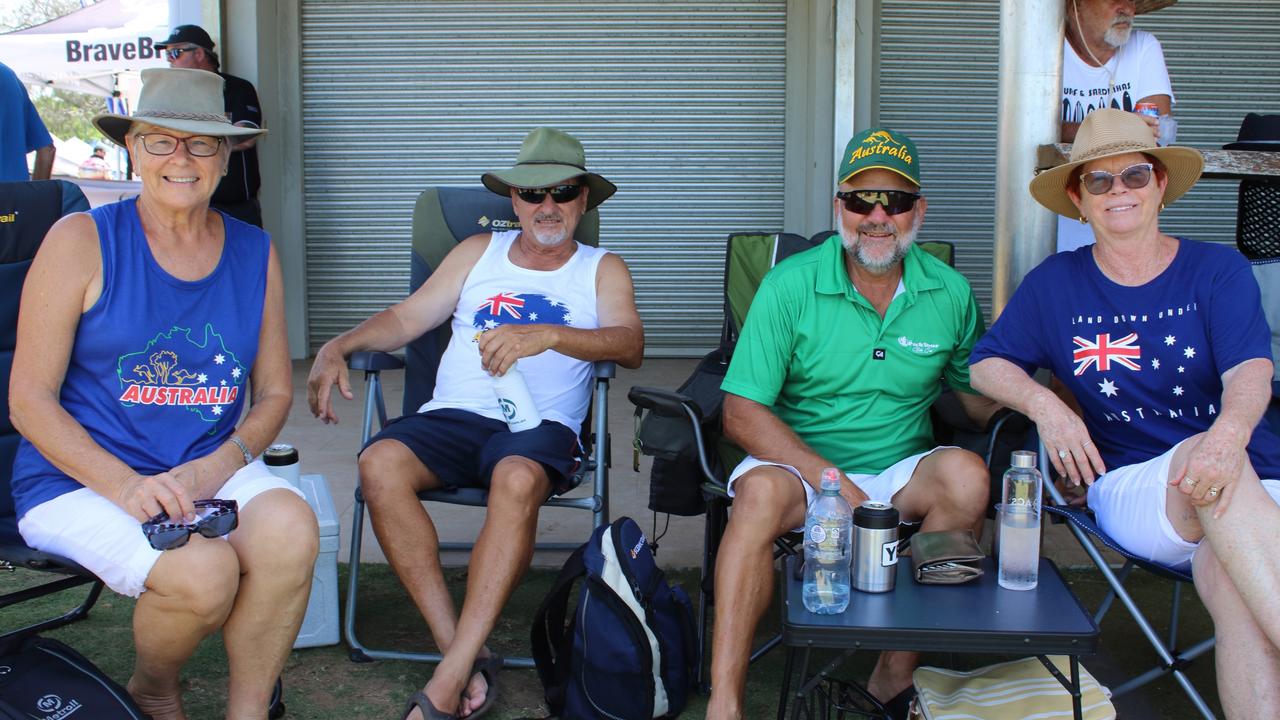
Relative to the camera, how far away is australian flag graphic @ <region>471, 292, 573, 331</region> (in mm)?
3436

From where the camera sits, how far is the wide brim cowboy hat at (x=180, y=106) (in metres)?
2.55

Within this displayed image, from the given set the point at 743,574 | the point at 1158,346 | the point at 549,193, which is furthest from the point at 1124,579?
the point at 549,193

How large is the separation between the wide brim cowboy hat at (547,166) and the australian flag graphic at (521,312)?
0.32m

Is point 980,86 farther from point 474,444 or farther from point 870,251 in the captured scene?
point 474,444

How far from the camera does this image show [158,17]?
276 inches

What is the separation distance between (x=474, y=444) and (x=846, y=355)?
101 cm

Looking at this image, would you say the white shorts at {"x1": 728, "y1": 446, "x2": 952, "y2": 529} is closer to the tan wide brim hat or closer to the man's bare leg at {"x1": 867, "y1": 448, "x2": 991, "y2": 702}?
the man's bare leg at {"x1": 867, "y1": 448, "x2": 991, "y2": 702}

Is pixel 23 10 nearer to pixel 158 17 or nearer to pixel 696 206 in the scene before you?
pixel 158 17

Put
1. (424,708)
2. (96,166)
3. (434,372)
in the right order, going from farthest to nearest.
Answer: (96,166) → (434,372) → (424,708)

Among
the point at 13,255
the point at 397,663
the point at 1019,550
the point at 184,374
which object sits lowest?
the point at 397,663

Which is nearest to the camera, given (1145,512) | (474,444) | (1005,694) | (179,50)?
(1005,694)

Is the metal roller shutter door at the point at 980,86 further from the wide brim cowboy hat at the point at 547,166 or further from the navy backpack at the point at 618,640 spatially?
the navy backpack at the point at 618,640

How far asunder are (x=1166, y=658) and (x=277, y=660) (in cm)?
183

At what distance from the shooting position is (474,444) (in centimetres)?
321
